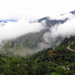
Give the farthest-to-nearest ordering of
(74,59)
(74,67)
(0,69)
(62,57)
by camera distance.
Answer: (62,57)
(74,59)
(74,67)
(0,69)

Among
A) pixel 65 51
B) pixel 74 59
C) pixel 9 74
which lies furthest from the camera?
pixel 65 51

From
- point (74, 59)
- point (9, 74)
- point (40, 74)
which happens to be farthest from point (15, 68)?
point (74, 59)

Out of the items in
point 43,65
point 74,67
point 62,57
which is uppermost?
point 43,65

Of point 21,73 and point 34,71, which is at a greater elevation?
point 21,73

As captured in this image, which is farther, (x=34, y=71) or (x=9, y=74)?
(x=34, y=71)

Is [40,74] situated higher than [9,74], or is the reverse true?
[9,74]

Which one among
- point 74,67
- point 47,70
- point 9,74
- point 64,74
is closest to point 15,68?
point 9,74

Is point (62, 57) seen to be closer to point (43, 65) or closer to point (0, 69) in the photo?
point (43, 65)

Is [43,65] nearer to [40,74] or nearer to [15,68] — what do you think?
[40,74]

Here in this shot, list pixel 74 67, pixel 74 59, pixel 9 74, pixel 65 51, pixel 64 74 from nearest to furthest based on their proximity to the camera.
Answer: pixel 9 74 → pixel 64 74 → pixel 74 67 → pixel 74 59 → pixel 65 51
